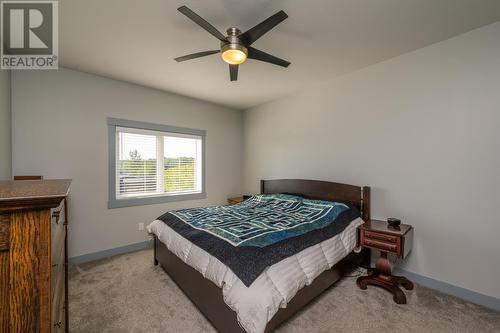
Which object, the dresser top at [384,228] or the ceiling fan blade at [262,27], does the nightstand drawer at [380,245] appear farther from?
the ceiling fan blade at [262,27]

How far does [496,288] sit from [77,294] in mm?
4014

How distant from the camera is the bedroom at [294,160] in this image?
180 centimetres

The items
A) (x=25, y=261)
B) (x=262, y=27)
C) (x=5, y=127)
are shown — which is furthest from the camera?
(x=5, y=127)

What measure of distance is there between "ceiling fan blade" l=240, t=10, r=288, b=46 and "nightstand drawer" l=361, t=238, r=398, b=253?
2.25m

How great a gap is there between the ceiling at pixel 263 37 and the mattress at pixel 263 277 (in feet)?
6.62

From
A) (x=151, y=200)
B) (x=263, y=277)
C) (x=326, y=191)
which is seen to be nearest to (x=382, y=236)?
(x=326, y=191)

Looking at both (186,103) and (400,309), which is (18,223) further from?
(186,103)

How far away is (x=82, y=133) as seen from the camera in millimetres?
2986

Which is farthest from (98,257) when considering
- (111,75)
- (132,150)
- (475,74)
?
(475,74)

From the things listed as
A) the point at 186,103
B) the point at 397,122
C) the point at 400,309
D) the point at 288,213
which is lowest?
the point at 400,309

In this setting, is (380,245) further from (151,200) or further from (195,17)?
(151,200)

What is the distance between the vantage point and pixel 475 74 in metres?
2.13

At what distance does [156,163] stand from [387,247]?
11.4ft

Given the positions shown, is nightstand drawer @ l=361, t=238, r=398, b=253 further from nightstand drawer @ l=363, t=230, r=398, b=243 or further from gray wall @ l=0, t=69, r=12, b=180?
gray wall @ l=0, t=69, r=12, b=180
